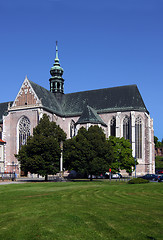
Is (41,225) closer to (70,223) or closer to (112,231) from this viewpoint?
(70,223)

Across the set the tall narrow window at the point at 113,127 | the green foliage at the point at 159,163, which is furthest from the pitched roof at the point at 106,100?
the green foliage at the point at 159,163

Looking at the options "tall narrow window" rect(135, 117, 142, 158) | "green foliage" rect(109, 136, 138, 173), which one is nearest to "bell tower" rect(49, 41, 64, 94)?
"tall narrow window" rect(135, 117, 142, 158)

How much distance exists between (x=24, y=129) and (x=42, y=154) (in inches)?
Result: 830

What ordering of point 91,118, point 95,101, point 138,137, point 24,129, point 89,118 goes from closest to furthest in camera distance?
point 89,118 → point 91,118 → point 24,129 → point 138,137 → point 95,101

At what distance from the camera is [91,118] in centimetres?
6369

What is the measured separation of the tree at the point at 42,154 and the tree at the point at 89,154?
2275 mm

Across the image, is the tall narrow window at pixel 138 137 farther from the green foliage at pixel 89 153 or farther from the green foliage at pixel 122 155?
the green foliage at pixel 89 153

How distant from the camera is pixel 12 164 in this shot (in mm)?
65312

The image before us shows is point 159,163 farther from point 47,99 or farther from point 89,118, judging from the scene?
point 47,99

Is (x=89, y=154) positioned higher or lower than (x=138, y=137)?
lower

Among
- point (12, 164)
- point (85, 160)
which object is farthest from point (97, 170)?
point (12, 164)

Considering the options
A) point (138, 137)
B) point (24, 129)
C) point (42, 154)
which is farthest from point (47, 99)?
point (42, 154)

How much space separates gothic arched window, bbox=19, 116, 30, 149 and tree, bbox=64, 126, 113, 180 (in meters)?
20.5

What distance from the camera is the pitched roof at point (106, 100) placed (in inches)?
2675
